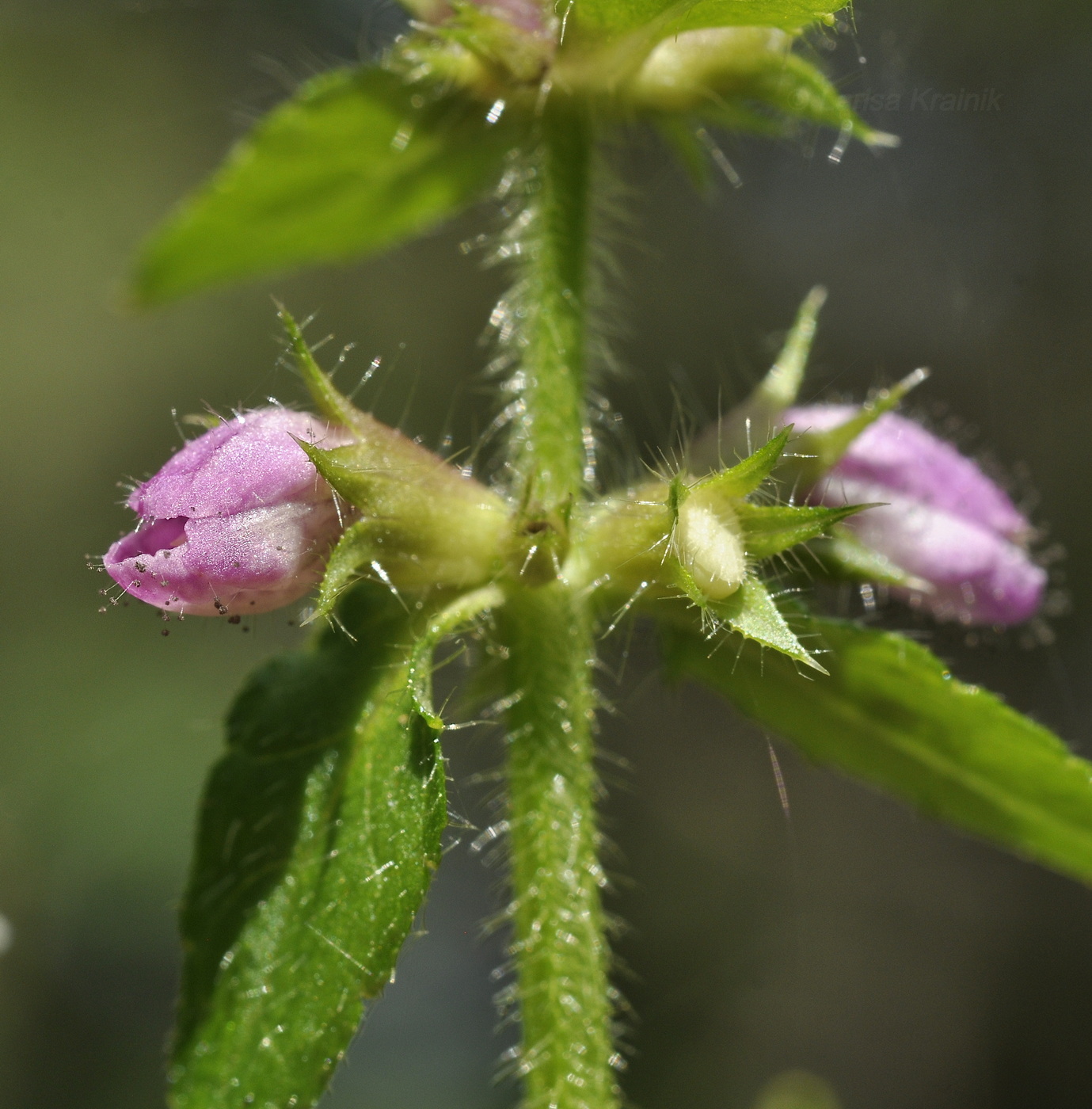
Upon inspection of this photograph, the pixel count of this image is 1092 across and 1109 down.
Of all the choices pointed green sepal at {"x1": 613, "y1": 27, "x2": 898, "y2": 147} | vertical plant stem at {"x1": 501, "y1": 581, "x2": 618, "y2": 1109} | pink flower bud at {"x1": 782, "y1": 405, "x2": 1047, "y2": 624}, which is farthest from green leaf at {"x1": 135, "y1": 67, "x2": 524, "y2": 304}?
vertical plant stem at {"x1": 501, "y1": 581, "x2": 618, "y2": 1109}

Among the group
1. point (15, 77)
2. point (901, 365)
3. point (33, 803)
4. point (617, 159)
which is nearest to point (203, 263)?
point (617, 159)

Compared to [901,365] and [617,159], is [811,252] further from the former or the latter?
[617,159]

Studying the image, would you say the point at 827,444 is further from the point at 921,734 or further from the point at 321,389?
the point at 321,389

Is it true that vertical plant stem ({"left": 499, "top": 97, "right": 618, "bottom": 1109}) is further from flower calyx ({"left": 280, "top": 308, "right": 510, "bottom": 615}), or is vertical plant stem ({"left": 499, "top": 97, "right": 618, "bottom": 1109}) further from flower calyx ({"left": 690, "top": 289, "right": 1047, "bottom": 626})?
flower calyx ({"left": 690, "top": 289, "right": 1047, "bottom": 626})

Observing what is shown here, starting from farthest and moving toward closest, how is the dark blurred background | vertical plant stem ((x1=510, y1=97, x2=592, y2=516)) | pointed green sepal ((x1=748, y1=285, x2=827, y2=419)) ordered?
the dark blurred background
pointed green sepal ((x1=748, y1=285, x2=827, y2=419))
vertical plant stem ((x1=510, y1=97, x2=592, y2=516))

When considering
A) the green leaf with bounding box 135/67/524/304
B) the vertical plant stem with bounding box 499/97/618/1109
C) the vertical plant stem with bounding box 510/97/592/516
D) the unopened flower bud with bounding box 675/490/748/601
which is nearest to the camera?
the unopened flower bud with bounding box 675/490/748/601

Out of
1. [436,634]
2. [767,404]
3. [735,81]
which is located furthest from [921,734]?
[735,81]

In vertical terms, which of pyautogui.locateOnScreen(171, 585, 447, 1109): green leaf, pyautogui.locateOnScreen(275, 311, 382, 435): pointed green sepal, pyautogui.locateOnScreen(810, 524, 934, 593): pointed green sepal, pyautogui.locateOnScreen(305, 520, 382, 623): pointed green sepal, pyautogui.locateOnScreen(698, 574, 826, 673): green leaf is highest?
pyautogui.locateOnScreen(275, 311, 382, 435): pointed green sepal

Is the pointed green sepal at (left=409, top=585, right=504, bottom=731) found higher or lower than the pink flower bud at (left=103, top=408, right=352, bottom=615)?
lower
